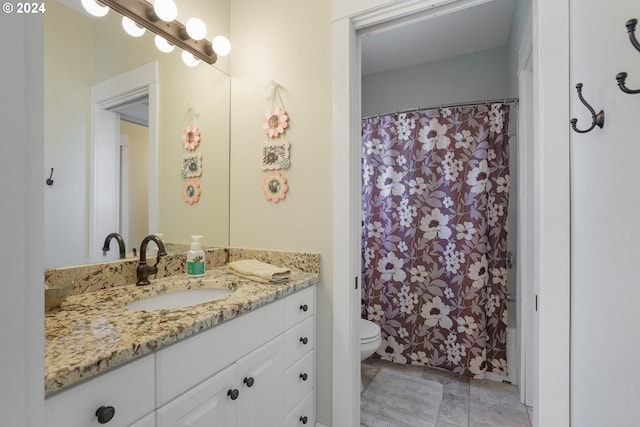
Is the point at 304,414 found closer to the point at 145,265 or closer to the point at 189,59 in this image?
the point at 145,265

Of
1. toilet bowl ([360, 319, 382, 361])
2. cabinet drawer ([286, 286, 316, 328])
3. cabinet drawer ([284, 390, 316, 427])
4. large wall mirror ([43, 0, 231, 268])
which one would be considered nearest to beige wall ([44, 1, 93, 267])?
large wall mirror ([43, 0, 231, 268])

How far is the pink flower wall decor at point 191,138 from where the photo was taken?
5.23ft

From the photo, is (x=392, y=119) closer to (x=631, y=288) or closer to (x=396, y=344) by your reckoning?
(x=396, y=344)

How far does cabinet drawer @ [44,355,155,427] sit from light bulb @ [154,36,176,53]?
1.39 metres

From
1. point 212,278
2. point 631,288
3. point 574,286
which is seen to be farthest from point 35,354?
point 574,286

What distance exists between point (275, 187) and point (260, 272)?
496 millimetres

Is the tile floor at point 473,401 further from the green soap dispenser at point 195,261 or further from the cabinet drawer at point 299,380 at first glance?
the green soap dispenser at point 195,261

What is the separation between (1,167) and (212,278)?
1182 mm

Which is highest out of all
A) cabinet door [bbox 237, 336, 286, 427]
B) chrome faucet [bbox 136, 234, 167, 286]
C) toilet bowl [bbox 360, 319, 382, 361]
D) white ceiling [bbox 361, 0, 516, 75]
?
white ceiling [bbox 361, 0, 516, 75]

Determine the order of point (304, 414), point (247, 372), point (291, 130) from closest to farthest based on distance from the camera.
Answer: point (247, 372), point (304, 414), point (291, 130)

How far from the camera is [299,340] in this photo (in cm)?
138

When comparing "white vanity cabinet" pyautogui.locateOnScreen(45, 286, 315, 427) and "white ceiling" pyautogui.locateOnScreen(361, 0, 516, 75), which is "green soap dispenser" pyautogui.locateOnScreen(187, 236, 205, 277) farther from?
"white ceiling" pyautogui.locateOnScreen(361, 0, 516, 75)

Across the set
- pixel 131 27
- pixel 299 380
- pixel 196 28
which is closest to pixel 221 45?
pixel 196 28

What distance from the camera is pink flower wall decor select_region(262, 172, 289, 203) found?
1.60 meters
